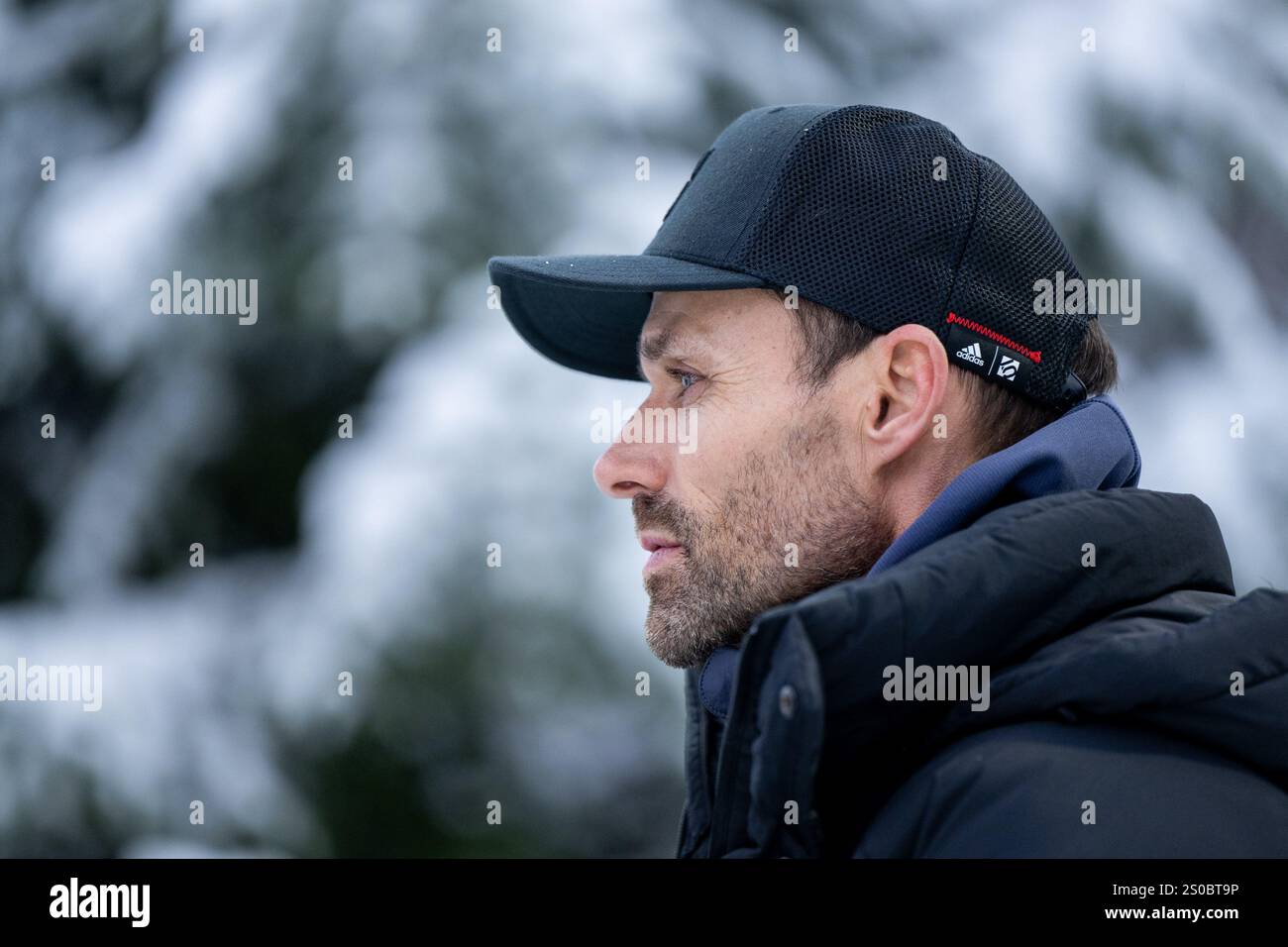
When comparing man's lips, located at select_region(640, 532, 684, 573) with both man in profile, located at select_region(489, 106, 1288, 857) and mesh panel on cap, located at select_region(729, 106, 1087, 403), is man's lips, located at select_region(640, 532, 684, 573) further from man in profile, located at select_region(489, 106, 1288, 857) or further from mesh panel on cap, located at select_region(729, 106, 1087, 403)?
mesh panel on cap, located at select_region(729, 106, 1087, 403)

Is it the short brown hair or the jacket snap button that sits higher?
the short brown hair

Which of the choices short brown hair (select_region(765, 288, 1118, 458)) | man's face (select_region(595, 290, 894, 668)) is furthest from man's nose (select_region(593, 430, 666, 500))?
short brown hair (select_region(765, 288, 1118, 458))

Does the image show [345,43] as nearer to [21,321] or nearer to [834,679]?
[21,321]

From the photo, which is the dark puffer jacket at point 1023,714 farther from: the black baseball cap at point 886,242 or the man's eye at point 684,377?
the man's eye at point 684,377

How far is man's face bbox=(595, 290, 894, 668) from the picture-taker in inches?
66.4

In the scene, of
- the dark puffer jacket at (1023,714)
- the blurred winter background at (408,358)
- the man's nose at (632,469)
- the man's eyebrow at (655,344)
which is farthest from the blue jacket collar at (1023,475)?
the blurred winter background at (408,358)

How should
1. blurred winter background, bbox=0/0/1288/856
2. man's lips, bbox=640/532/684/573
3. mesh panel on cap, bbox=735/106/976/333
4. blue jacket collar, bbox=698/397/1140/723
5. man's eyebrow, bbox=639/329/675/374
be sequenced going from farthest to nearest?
blurred winter background, bbox=0/0/1288/856
man's eyebrow, bbox=639/329/675/374
man's lips, bbox=640/532/684/573
mesh panel on cap, bbox=735/106/976/333
blue jacket collar, bbox=698/397/1140/723

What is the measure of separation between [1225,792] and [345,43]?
3630 millimetres

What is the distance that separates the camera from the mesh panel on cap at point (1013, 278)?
165 cm

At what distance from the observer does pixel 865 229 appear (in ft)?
5.37

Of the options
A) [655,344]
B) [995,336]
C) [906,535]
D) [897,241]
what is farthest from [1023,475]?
[655,344]

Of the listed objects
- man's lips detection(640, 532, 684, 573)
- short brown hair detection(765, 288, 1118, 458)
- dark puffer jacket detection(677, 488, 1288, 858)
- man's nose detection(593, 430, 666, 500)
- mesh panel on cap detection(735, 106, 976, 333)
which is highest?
mesh panel on cap detection(735, 106, 976, 333)

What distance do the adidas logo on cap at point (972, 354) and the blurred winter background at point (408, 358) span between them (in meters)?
1.99

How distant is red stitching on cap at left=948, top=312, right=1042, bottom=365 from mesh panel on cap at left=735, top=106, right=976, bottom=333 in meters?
0.02
